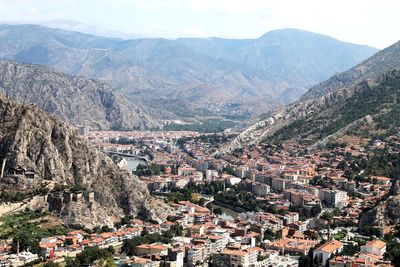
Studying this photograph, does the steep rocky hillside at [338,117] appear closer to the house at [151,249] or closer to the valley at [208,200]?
the valley at [208,200]

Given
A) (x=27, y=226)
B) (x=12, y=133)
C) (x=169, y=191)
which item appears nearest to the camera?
(x=27, y=226)

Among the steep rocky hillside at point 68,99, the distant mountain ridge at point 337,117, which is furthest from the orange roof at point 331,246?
the steep rocky hillside at point 68,99

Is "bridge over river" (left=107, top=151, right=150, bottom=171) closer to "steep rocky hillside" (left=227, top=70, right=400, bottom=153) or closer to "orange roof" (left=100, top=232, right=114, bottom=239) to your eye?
"steep rocky hillside" (left=227, top=70, right=400, bottom=153)

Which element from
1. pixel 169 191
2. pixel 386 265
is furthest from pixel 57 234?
pixel 169 191

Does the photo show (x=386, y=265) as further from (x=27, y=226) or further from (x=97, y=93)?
(x=97, y=93)

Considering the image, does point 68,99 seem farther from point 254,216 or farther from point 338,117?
point 254,216

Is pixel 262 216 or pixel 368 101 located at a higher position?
pixel 368 101
